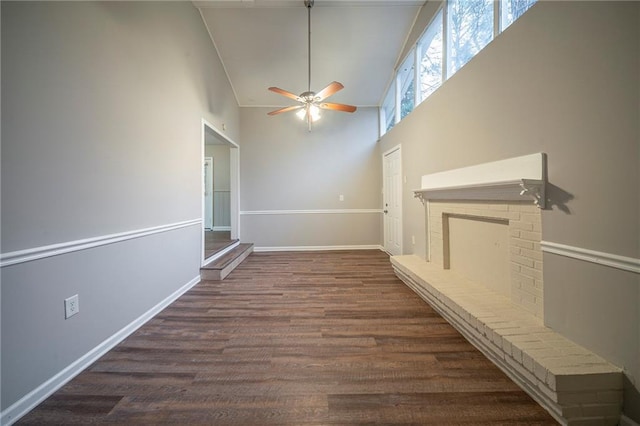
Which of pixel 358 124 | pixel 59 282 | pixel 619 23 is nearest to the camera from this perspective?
pixel 619 23

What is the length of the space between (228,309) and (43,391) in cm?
129

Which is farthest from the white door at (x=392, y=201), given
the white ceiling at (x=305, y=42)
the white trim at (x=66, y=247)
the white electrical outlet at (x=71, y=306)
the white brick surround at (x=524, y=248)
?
the white electrical outlet at (x=71, y=306)

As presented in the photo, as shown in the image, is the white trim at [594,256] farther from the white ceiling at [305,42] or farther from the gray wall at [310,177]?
the gray wall at [310,177]

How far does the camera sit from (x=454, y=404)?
133 cm

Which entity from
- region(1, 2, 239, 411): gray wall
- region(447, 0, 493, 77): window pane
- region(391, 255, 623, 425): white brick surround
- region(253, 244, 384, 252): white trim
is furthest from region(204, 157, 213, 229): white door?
region(391, 255, 623, 425): white brick surround

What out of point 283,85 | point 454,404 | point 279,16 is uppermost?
point 279,16

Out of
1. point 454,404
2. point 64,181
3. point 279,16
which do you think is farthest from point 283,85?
point 454,404

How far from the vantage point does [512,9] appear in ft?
6.31

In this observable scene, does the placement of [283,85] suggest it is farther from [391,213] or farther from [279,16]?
[391,213]

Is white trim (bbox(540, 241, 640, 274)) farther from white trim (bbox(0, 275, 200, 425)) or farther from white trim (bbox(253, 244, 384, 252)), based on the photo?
white trim (bbox(253, 244, 384, 252))

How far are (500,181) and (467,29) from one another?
1734mm

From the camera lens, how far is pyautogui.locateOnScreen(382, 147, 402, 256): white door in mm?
4195

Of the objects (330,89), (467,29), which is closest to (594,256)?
(467,29)

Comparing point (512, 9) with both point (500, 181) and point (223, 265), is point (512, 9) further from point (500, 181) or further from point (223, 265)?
point (223, 265)
